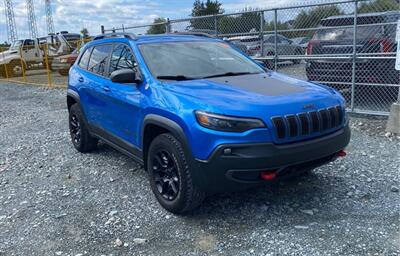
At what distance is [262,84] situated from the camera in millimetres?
4188

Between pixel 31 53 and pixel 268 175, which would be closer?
pixel 268 175

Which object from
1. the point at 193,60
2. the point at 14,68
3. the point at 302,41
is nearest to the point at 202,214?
the point at 193,60

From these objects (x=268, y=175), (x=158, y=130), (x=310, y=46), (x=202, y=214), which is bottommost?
(x=202, y=214)

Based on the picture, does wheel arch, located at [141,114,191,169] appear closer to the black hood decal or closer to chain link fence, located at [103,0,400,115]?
the black hood decal

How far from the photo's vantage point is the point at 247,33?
386 inches

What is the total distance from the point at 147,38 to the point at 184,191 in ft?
7.04

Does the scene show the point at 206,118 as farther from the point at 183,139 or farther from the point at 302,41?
the point at 302,41

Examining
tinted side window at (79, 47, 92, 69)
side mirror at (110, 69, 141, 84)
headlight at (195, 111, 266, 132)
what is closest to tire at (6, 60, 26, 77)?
tinted side window at (79, 47, 92, 69)

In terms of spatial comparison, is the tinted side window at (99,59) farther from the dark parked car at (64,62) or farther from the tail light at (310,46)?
the dark parked car at (64,62)

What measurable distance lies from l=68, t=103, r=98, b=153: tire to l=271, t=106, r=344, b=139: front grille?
3483 millimetres

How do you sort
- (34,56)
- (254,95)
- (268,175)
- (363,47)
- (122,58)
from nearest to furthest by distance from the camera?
(268,175) < (254,95) < (122,58) < (363,47) < (34,56)

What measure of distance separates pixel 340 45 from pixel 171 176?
5.58m

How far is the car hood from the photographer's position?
11.6ft

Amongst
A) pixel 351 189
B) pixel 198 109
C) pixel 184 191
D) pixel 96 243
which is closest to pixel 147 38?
pixel 198 109
